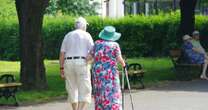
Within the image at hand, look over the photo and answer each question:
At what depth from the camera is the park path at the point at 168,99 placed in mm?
15059

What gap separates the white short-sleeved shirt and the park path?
2.57 m

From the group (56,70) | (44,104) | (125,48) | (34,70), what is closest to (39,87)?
(34,70)

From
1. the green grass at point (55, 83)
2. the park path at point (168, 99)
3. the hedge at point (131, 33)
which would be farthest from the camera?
the hedge at point (131, 33)

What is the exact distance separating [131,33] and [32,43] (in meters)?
18.5

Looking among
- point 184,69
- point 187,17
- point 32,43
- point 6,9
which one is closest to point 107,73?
point 32,43

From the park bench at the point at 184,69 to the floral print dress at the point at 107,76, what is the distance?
10657mm

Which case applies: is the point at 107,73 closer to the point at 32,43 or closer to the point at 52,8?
the point at 32,43

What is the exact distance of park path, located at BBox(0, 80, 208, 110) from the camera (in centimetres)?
1506

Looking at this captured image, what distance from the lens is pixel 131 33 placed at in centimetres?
3622

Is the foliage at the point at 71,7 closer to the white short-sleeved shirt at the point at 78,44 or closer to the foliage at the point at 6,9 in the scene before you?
the foliage at the point at 6,9

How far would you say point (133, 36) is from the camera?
3616cm

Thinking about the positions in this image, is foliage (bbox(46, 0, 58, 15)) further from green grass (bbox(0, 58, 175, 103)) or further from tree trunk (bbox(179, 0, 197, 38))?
tree trunk (bbox(179, 0, 197, 38))

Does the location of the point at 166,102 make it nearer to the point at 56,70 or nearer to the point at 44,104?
the point at 44,104

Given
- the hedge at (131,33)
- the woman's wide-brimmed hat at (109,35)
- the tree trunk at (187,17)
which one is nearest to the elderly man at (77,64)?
the woman's wide-brimmed hat at (109,35)
